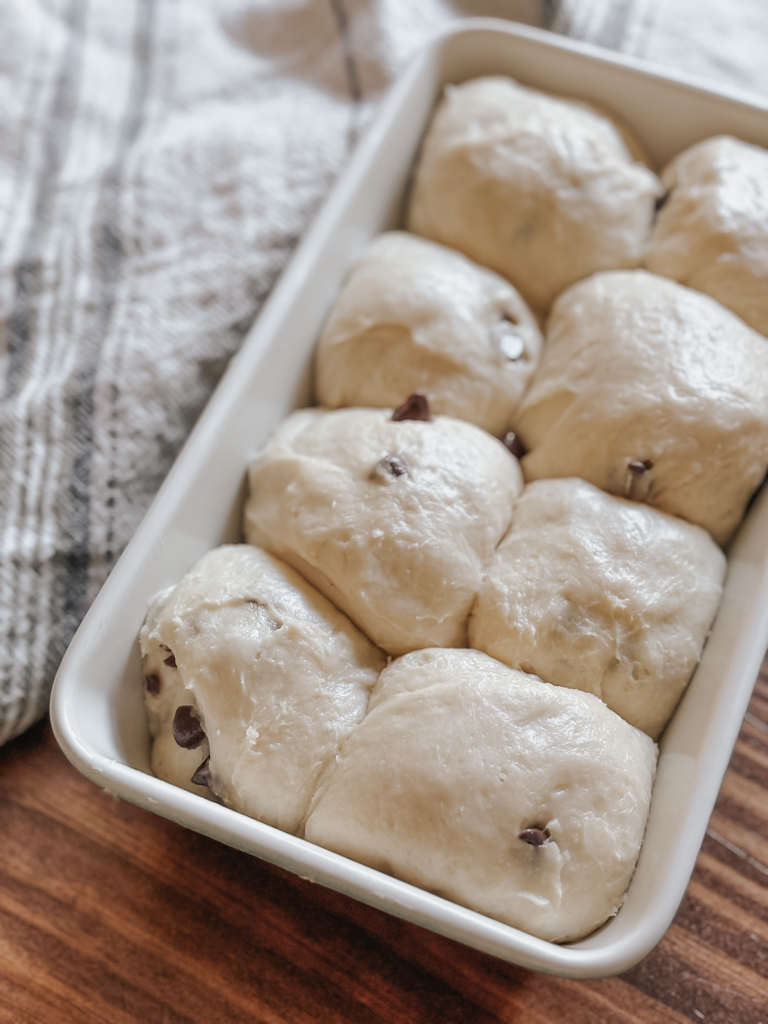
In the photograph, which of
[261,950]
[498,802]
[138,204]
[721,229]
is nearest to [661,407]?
[721,229]

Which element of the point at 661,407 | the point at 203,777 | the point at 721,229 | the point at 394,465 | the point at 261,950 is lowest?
the point at 261,950

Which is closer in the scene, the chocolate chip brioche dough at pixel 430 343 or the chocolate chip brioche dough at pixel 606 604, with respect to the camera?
the chocolate chip brioche dough at pixel 606 604

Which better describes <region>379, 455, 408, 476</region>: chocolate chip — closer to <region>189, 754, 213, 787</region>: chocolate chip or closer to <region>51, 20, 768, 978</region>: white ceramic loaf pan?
<region>51, 20, 768, 978</region>: white ceramic loaf pan

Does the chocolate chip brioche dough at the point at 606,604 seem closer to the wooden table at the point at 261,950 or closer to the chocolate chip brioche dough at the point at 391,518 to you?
the chocolate chip brioche dough at the point at 391,518

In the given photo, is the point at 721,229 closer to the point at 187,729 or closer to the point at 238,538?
the point at 238,538

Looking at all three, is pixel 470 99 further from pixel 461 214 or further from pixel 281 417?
pixel 281 417

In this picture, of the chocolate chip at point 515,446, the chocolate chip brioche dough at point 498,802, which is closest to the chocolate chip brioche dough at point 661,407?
the chocolate chip at point 515,446
